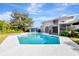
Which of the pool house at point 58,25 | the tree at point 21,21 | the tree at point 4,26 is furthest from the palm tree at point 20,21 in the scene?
the pool house at point 58,25

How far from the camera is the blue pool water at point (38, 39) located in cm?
705

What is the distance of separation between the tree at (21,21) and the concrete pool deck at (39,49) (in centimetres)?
65

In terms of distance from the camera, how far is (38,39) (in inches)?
285

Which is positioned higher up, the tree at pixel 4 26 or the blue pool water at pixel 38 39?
the tree at pixel 4 26

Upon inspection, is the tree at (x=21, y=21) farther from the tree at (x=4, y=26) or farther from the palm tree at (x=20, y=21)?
the tree at (x=4, y=26)

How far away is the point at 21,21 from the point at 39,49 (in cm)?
151

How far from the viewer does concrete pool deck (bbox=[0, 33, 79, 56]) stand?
6.52 m

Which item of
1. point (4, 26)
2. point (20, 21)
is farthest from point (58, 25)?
point (4, 26)

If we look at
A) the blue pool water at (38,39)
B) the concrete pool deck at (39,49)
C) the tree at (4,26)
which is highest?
the tree at (4,26)

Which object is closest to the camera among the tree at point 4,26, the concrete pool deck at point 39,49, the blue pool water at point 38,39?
the concrete pool deck at point 39,49

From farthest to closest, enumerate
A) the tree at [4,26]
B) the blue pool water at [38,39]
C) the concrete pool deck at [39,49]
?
1. the tree at [4,26]
2. the blue pool water at [38,39]
3. the concrete pool deck at [39,49]

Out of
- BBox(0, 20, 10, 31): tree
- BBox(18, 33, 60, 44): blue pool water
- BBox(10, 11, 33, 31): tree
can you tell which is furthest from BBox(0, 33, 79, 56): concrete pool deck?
BBox(10, 11, 33, 31): tree

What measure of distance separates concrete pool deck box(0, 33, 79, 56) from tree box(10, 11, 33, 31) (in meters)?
0.65

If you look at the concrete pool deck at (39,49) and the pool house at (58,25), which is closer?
the concrete pool deck at (39,49)
